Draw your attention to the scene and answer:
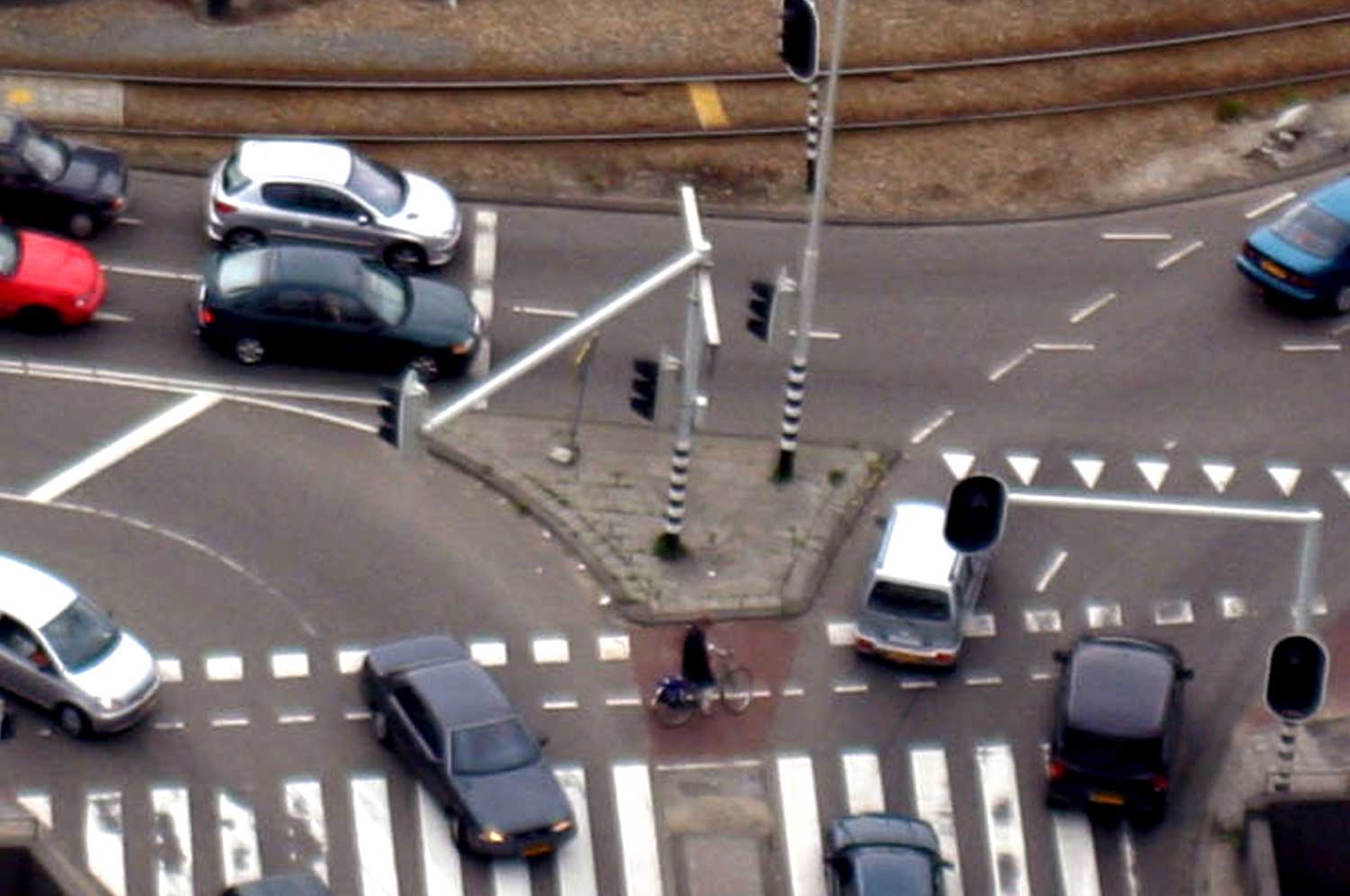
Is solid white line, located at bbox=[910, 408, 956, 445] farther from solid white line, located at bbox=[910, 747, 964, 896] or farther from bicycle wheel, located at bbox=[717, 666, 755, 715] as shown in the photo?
solid white line, located at bbox=[910, 747, 964, 896]

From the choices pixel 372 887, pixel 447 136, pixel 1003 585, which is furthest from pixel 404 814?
pixel 447 136

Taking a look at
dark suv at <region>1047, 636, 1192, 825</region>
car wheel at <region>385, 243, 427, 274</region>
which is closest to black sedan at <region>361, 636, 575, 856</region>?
dark suv at <region>1047, 636, 1192, 825</region>

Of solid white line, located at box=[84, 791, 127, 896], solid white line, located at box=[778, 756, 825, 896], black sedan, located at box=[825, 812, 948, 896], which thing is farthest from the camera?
solid white line, located at box=[778, 756, 825, 896]

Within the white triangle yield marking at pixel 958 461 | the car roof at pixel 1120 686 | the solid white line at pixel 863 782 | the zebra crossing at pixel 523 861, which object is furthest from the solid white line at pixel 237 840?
the white triangle yield marking at pixel 958 461

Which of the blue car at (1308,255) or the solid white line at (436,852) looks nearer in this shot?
the solid white line at (436,852)

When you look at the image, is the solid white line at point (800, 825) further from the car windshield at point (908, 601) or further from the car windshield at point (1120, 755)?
the car windshield at point (1120, 755)
